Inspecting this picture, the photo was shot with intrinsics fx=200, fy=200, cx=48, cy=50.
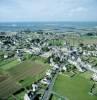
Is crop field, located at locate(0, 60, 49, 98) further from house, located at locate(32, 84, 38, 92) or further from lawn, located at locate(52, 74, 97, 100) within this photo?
lawn, located at locate(52, 74, 97, 100)

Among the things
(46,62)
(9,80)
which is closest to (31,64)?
(46,62)

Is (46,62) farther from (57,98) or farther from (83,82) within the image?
(57,98)

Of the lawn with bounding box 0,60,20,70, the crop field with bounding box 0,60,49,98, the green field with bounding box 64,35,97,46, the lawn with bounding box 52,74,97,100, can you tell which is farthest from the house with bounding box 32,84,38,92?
the green field with bounding box 64,35,97,46

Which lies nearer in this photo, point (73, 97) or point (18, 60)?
point (73, 97)

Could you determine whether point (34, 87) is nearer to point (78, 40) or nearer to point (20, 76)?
point (20, 76)

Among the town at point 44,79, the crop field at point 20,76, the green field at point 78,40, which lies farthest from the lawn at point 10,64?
the green field at point 78,40

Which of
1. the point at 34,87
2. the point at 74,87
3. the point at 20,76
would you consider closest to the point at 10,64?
the point at 20,76
